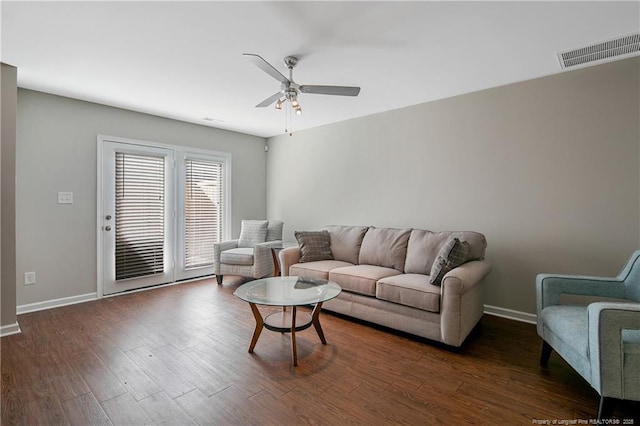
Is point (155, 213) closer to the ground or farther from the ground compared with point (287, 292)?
farther from the ground

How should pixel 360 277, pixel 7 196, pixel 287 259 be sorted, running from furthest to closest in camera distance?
pixel 287 259 → pixel 360 277 → pixel 7 196

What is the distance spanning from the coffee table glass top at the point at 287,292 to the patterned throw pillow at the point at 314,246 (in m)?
0.71

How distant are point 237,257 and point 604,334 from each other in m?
3.94

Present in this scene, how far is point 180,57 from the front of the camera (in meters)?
2.61

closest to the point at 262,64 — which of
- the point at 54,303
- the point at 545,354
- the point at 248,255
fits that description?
the point at 248,255

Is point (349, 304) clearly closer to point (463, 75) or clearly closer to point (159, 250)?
point (463, 75)

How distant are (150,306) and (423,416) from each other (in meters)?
3.22

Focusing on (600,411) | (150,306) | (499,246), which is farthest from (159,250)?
(600,411)

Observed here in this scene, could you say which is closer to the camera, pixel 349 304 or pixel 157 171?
pixel 349 304

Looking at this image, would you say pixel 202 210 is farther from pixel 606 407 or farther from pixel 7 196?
pixel 606 407

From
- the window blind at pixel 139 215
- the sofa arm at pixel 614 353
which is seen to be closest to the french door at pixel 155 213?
the window blind at pixel 139 215

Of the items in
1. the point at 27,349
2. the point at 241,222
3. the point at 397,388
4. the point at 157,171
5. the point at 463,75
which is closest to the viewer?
the point at 397,388

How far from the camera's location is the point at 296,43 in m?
2.37

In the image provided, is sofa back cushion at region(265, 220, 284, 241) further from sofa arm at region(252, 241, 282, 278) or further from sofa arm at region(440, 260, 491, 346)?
sofa arm at region(440, 260, 491, 346)
